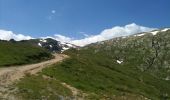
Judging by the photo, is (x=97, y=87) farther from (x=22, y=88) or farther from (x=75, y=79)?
(x=22, y=88)

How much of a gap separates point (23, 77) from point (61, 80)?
1089cm

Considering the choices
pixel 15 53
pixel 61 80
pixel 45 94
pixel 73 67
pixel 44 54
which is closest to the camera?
pixel 45 94

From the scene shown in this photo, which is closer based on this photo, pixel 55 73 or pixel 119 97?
pixel 119 97

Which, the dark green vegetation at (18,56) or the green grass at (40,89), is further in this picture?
the dark green vegetation at (18,56)

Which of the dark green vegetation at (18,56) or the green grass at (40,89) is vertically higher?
the dark green vegetation at (18,56)

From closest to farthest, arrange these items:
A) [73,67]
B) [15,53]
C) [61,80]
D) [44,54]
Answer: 1. [61,80]
2. [73,67]
3. [15,53]
4. [44,54]

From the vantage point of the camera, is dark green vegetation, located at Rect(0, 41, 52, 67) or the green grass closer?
the green grass

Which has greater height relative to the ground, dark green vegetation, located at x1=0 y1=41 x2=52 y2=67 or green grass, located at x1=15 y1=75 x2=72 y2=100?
dark green vegetation, located at x1=0 y1=41 x2=52 y2=67

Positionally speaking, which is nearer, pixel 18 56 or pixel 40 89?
pixel 40 89

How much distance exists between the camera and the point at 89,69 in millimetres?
124438

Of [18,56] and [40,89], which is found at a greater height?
[18,56]

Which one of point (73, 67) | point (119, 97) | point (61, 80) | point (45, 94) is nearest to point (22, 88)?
point (45, 94)

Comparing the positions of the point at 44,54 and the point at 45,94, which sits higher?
the point at 44,54

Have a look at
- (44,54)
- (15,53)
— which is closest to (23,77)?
(15,53)
